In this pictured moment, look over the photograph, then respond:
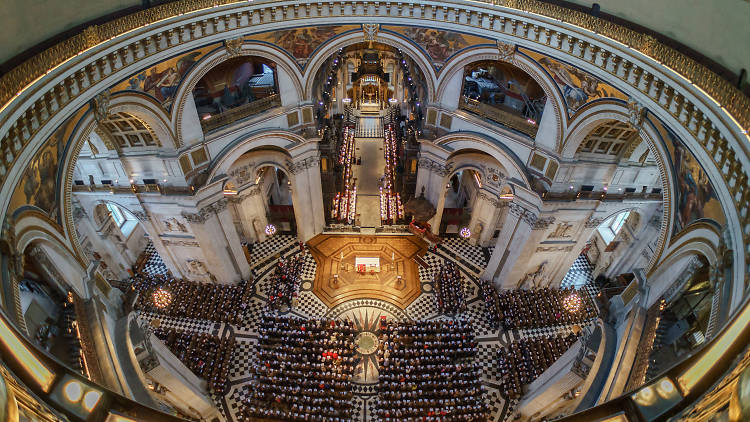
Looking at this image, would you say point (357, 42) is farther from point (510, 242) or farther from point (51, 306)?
point (51, 306)

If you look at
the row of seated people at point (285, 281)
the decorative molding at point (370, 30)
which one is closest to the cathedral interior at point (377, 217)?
the row of seated people at point (285, 281)

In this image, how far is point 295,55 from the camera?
16406mm

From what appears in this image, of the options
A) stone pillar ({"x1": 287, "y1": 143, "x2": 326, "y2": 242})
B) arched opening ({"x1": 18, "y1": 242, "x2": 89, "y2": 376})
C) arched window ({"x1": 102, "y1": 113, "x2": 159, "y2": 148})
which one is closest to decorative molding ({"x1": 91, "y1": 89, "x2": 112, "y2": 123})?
arched window ({"x1": 102, "y1": 113, "x2": 159, "y2": 148})

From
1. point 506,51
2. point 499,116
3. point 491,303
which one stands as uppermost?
point 499,116

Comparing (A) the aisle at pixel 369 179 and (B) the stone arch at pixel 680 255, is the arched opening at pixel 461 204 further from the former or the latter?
(B) the stone arch at pixel 680 255

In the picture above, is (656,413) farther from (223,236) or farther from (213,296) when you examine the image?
(213,296)

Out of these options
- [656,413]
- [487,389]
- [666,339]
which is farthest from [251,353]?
[656,413]

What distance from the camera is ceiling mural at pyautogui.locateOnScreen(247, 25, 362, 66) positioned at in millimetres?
15602

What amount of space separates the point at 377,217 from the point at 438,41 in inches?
441

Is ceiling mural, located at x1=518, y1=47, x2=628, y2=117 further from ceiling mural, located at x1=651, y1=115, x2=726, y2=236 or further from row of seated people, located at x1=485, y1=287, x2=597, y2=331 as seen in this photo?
row of seated people, located at x1=485, y1=287, x2=597, y2=331

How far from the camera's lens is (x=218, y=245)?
18.6 metres

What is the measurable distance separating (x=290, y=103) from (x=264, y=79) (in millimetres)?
2656

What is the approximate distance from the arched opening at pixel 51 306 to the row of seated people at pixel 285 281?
10.6 m

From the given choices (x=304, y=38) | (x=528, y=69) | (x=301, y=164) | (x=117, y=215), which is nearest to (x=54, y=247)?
(x=304, y=38)
